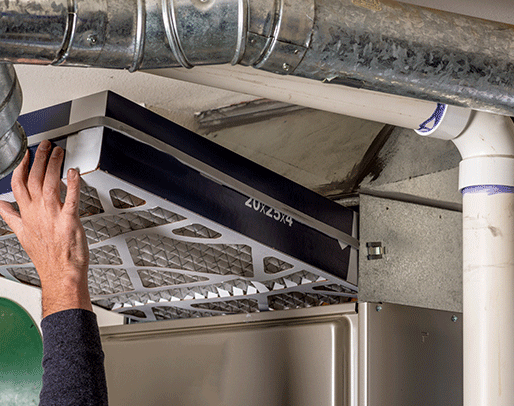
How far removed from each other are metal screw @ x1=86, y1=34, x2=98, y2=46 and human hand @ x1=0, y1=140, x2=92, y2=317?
1.17 feet

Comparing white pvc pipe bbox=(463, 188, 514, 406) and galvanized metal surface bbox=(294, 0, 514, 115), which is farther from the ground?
galvanized metal surface bbox=(294, 0, 514, 115)

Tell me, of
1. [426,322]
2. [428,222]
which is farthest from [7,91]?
[428,222]

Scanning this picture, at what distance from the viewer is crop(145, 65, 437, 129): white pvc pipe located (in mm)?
1148

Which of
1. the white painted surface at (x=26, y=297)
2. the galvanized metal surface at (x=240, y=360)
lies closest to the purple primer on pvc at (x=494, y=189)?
the galvanized metal surface at (x=240, y=360)

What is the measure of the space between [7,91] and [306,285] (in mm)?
858

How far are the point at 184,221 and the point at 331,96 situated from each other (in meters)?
0.41

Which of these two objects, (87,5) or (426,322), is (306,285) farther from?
(87,5)

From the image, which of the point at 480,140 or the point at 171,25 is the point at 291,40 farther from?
the point at 480,140

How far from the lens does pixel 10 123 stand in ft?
3.04

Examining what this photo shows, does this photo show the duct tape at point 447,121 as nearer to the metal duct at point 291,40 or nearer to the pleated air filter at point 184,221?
the metal duct at point 291,40

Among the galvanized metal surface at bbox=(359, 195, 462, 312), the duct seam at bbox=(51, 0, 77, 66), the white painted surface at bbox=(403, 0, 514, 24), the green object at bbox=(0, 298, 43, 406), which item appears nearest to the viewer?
the duct seam at bbox=(51, 0, 77, 66)

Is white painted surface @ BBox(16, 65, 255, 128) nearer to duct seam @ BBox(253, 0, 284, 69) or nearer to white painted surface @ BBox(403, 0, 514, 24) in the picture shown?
white painted surface @ BBox(403, 0, 514, 24)

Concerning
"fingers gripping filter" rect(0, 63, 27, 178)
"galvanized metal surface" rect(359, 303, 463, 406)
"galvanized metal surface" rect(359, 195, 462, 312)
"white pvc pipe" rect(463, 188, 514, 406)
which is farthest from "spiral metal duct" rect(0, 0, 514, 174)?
"galvanized metal surface" rect(359, 195, 462, 312)

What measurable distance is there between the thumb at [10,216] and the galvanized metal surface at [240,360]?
526mm
